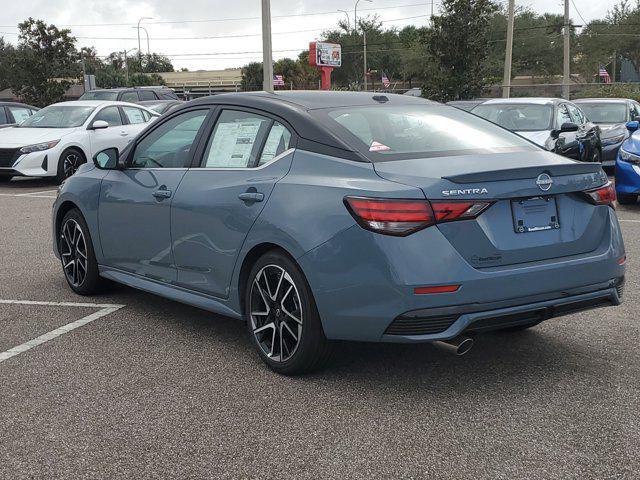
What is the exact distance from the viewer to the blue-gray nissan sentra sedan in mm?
3768

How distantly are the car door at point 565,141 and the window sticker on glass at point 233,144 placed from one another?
814 centimetres

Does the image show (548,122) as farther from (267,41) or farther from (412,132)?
(267,41)

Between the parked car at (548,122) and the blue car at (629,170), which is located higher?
the parked car at (548,122)

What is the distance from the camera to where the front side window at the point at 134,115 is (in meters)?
16.6

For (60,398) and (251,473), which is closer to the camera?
(251,473)

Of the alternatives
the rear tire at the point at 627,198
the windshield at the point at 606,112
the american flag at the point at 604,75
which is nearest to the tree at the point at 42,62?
the windshield at the point at 606,112

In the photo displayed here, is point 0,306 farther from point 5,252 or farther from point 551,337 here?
point 551,337

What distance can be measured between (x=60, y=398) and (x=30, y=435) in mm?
462

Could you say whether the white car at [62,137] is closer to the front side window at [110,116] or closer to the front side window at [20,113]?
the front side window at [110,116]

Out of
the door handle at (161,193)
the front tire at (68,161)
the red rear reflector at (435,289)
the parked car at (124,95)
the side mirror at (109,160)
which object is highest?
the parked car at (124,95)

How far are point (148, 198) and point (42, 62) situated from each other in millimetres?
29691

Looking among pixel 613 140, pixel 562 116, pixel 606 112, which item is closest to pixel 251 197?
pixel 562 116

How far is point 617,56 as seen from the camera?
72.8 metres

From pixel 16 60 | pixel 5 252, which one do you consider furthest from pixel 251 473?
pixel 16 60
